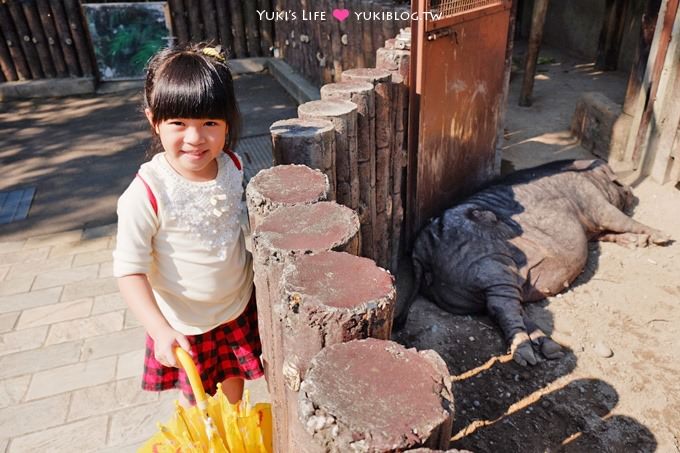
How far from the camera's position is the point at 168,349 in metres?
1.65

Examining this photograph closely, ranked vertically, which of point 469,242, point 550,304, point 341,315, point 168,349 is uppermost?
point 341,315

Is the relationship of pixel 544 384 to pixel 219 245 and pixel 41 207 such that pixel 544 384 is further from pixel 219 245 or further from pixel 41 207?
pixel 41 207

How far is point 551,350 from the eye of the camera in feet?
10.8

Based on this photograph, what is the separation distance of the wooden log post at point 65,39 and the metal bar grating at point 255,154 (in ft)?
13.9

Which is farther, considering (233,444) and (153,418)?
(153,418)

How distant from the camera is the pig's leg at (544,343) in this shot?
3.29 metres

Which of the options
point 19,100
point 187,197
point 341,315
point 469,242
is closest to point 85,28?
point 19,100

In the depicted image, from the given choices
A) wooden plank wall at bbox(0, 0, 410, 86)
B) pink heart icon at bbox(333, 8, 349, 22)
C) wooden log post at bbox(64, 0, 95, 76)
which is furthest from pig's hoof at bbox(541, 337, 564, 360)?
wooden log post at bbox(64, 0, 95, 76)

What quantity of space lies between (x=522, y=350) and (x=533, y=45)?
5.05 meters

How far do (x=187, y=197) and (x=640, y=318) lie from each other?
3198mm

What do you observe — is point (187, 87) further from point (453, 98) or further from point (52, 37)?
point (52, 37)

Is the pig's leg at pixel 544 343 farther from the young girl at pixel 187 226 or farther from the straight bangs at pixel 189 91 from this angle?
the straight bangs at pixel 189 91

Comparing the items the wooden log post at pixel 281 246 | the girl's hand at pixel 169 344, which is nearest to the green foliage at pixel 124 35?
the wooden log post at pixel 281 246

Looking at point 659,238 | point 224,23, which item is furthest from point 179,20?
point 659,238
